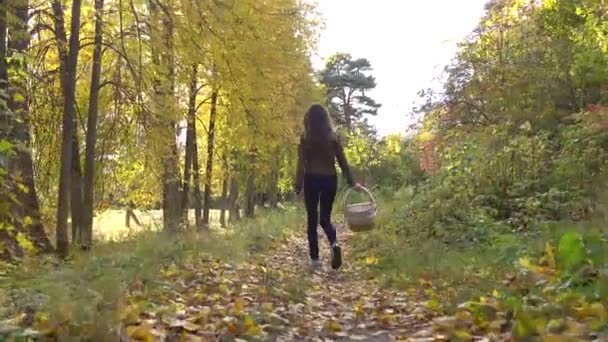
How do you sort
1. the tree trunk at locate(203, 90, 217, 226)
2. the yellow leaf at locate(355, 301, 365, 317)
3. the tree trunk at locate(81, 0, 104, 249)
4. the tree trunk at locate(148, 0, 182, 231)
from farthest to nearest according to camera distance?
the tree trunk at locate(203, 90, 217, 226)
the tree trunk at locate(81, 0, 104, 249)
the tree trunk at locate(148, 0, 182, 231)
the yellow leaf at locate(355, 301, 365, 317)

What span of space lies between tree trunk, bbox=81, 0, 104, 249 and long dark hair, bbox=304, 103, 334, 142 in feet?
13.0

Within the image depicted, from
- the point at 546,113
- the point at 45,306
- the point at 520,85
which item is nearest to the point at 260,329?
the point at 45,306

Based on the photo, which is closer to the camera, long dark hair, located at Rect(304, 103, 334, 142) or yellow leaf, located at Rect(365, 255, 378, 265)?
long dark hair, located at Rect(304, 103, 334, 142)

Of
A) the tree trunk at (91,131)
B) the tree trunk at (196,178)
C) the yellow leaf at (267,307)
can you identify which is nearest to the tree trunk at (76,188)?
the tree trunk at (91,131)

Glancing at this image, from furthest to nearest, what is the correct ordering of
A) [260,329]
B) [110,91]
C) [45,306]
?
[110,91], [260,329], [45,306]

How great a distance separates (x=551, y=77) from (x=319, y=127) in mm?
7224

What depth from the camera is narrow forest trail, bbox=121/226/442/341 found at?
13.6 feet

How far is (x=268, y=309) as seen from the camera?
4.89 meters

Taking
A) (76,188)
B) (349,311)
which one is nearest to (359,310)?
(349,311)

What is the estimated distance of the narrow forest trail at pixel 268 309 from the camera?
4145 millimetres

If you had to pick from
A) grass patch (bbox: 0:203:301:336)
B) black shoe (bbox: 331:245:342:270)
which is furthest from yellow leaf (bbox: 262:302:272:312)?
black shoe (bbox: 331:245:342:270)

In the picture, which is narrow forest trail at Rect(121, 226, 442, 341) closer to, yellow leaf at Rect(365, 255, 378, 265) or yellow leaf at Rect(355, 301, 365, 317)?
yellow leaf at Rect(355, 301, 365, 317)

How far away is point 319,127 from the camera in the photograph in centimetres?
804

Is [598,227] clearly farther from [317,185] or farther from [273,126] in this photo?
[273,126]
